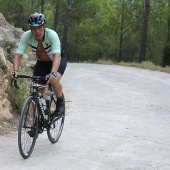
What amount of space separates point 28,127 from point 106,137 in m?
1.89

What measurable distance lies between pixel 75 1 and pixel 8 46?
86.4 ft

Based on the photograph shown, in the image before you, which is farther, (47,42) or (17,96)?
(17,96)

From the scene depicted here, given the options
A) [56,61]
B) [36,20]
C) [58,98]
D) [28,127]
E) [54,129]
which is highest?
[36,20]

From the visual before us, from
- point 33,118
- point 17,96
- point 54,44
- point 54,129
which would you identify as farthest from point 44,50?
point 17,96

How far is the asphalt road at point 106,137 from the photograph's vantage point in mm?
5043

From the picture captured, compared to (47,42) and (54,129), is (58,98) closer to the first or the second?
(54,129)

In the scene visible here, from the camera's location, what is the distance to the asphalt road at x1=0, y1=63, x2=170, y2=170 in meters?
5.04

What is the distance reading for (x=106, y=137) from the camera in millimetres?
6555

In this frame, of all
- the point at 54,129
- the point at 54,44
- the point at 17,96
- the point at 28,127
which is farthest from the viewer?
the point at 17,96

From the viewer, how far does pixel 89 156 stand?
17.6 feet

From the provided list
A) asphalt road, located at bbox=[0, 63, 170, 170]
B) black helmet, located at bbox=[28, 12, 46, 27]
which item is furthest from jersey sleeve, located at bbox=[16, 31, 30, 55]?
asphalt road, located at bbox=[0, 63, 170, 170]

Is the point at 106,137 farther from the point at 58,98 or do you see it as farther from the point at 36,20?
the point at 36,20

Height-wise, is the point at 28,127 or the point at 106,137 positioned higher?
the point at 28,127

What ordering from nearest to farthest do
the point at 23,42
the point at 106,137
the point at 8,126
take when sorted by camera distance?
the point at 23,42
the point at 106,137
the point at 8,126
